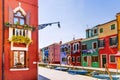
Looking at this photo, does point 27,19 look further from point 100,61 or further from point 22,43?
point 100,61

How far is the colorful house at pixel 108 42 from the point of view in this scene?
41719 mm

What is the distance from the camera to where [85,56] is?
53156mm

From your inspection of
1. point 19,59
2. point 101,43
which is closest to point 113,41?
point 101,43

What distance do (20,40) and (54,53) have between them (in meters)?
57.6

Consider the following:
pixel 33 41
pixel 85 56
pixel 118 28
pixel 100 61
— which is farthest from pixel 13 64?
pixel 85 56

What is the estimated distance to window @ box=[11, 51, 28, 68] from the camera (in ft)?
64.5

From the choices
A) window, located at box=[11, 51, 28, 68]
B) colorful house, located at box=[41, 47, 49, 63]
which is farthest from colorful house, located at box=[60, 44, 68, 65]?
window, located at box=[11, 51, 28, 68]

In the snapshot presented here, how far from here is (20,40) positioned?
19797 millimetres

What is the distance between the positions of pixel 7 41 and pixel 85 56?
35309 millimetres

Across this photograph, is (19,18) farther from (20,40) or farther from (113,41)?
(113,41)

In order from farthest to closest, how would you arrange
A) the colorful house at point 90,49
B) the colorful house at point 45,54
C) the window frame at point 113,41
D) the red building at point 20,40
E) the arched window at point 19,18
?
the colorful house at point 45,54, the colorful house at point 90,49, the window frame at point 113,41, the arched window at point 19,18, the red building at point 20,40

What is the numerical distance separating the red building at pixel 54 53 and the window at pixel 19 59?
2103 inches

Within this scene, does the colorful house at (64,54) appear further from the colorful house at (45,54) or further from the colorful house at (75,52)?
the colorful house at (45,54)

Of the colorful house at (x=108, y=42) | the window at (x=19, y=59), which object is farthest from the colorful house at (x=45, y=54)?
the window at (x=19, y=59)
